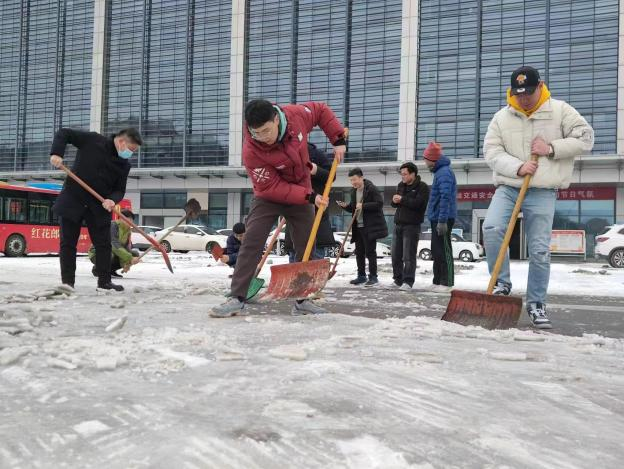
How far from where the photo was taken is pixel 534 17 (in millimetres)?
26062

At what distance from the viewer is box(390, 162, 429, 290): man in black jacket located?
6.75 meters

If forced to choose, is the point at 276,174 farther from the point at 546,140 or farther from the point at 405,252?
the point at 405,252

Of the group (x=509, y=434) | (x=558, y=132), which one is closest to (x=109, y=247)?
(x=558, y=132)

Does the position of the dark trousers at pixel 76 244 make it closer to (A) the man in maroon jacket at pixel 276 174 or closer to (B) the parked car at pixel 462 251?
(A) the man in maroon jacket at pixel 276 174

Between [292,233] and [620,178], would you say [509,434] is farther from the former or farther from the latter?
[620,178]

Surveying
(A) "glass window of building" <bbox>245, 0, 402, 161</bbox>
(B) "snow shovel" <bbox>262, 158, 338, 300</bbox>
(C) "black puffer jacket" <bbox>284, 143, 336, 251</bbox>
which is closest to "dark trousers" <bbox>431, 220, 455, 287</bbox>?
(C) "black puffer jacket" <bbox>284, 143, 336, 251</bbox>

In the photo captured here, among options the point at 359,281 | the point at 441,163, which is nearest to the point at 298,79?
the point at 441,163

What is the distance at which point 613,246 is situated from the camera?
1670cm

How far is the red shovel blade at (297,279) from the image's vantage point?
12.3ft

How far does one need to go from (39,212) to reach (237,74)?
16301 mm

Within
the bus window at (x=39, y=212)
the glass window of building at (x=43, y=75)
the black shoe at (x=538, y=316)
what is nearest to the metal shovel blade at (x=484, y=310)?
the black shoe at (x=538, y=316)

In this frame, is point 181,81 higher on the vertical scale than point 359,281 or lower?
higher

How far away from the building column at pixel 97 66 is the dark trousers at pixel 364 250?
2964 centimetres

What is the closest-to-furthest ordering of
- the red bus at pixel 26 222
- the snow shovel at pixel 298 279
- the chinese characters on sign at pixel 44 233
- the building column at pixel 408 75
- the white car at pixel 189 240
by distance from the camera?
the snow shovel at pixel 298 279
the red bus at pixel 26 222
the chinese characters on sign at pixel 44 233
the white car at pixel 189 240
the building column at pixel 408 75
